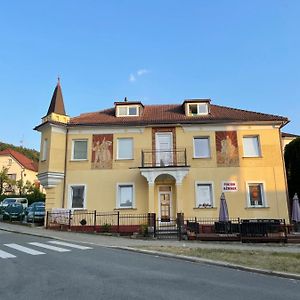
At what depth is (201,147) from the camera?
24.8 meters

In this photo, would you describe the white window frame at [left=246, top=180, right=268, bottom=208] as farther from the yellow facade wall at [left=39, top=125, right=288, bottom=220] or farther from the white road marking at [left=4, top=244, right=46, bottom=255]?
the white road marking at [left=4, top=244, right=46, bottom=255]

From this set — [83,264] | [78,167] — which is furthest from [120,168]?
[83,264]

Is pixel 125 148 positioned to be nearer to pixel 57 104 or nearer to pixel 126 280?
pixel 57 104

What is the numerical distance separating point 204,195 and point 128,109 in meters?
8.45

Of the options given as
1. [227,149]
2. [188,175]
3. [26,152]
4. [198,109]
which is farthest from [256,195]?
[26,152]

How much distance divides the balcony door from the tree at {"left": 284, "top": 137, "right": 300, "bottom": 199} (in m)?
9.70

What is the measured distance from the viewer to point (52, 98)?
2697 centimetres

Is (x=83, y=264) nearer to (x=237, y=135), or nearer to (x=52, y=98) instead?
(x=237, y=135)

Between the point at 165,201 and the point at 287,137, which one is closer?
the point at 165,201

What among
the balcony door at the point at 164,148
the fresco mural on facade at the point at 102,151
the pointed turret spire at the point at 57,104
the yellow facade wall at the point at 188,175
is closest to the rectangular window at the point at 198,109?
the yellow facade wall at the point at 188,175

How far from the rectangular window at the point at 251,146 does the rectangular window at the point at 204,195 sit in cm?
340

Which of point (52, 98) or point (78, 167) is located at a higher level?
point (52, 98)

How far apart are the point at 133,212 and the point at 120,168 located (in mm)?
3054

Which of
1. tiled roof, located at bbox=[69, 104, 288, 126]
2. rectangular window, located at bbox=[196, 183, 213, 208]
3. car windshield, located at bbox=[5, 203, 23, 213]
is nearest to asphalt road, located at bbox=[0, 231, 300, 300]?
rectangular window, located at bbox=[196, 183, 213, 208]
